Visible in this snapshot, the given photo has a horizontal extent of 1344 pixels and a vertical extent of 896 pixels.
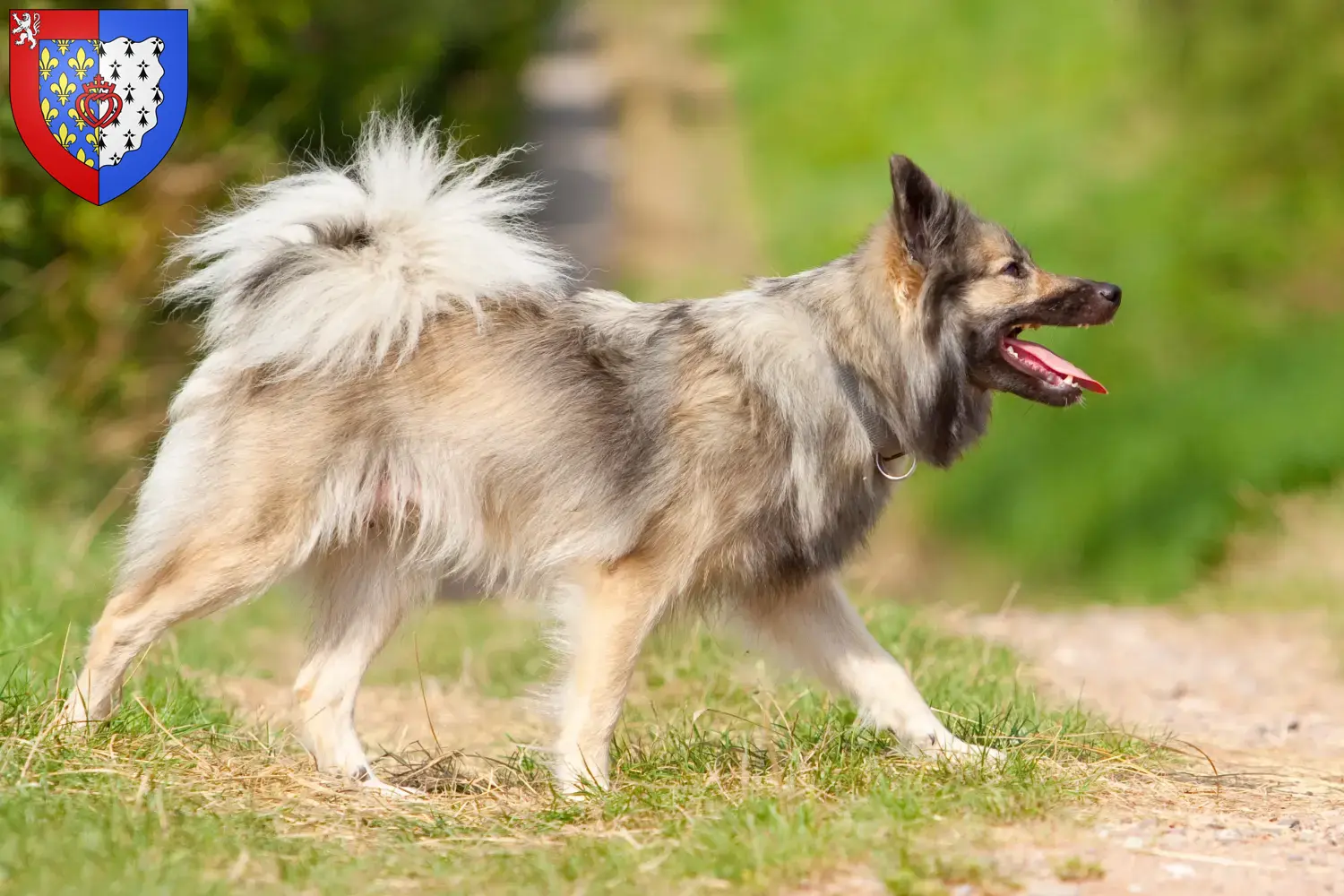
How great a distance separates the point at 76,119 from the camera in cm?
635

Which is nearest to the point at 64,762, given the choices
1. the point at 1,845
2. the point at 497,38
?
the point at 1,845

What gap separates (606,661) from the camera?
4617mm

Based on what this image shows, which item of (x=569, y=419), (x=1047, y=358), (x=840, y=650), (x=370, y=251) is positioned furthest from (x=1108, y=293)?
(x=370, y=251)

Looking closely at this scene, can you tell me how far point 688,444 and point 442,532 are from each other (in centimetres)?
88

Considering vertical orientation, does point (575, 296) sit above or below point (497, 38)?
below

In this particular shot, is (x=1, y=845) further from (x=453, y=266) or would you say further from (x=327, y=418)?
(x=453, y=266)

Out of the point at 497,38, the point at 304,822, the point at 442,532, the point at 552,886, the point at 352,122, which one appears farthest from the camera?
the point at 497,38

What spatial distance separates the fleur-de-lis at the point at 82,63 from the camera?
20.6ft

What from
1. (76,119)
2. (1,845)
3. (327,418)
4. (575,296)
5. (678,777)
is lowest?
(1,845)

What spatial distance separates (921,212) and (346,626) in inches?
91.9

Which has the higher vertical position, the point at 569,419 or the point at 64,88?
the point at 64,88

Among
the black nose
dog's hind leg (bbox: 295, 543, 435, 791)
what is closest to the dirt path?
the black nose

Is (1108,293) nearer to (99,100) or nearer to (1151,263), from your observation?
(99,100)

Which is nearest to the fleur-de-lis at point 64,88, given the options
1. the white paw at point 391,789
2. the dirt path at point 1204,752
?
the white paw at point 391,789
